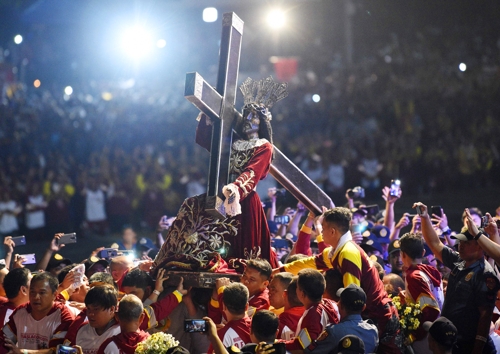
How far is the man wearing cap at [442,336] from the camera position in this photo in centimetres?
457

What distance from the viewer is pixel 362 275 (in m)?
5.04

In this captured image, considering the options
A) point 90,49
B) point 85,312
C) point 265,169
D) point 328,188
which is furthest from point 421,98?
point 85,312

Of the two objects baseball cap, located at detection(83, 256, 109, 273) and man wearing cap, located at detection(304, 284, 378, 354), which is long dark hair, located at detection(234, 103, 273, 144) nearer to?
man wearing cap, located at detection(304, 284, 378, 354)

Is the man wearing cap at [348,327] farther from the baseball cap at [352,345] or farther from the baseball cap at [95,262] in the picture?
the baseball cap at [95,262]

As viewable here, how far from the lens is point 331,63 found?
70.9 feet

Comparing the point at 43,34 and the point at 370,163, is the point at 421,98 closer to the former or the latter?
the point at 370,163

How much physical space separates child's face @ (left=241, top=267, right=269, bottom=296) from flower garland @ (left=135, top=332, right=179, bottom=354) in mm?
1100

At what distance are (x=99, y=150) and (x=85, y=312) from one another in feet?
42.0

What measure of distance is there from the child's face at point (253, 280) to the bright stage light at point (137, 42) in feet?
52.0

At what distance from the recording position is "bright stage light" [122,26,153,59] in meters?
20.3

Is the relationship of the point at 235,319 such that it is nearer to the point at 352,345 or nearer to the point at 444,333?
A: the point at 352,345

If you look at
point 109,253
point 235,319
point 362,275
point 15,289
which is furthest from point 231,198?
point 109,253

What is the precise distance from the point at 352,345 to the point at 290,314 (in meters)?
0.81

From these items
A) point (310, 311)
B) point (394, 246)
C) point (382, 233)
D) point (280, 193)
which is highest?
→ point (280, 193)
